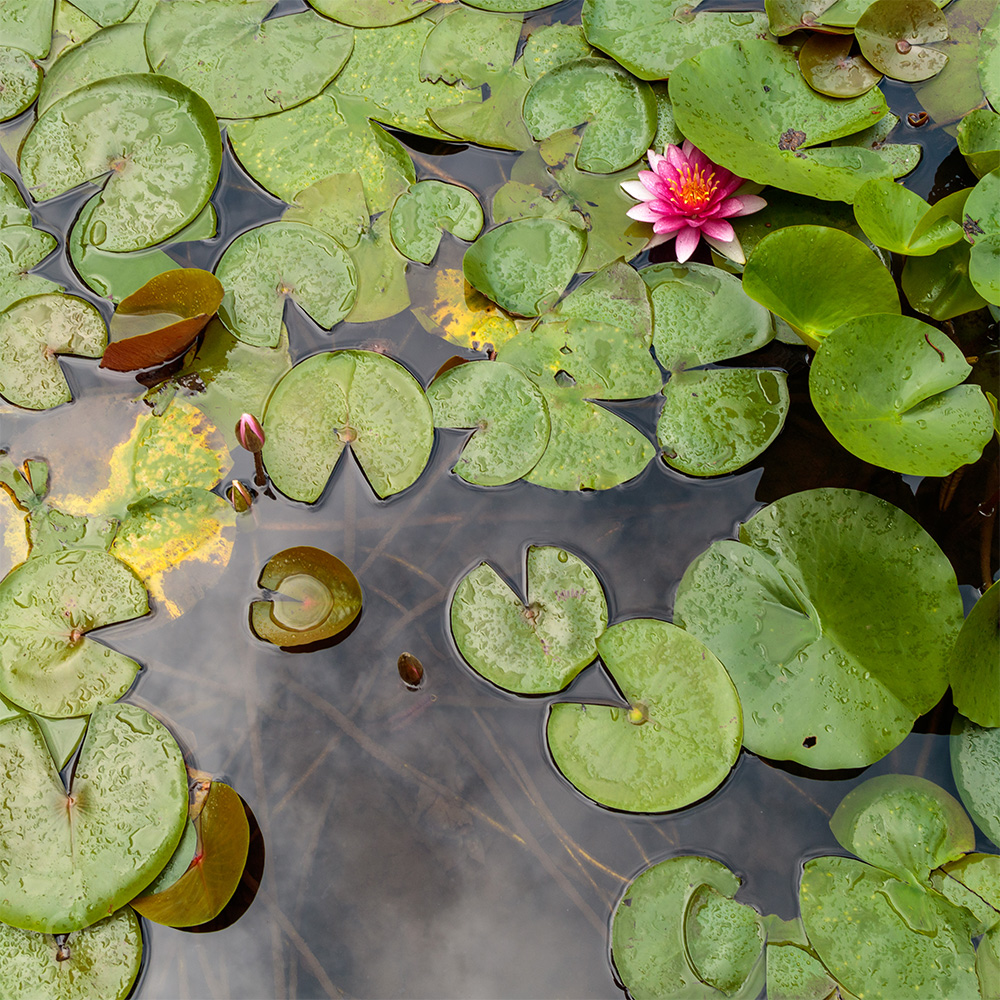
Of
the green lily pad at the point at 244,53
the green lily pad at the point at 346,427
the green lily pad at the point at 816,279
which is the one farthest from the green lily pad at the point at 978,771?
the green lily pad at the point at 244,53

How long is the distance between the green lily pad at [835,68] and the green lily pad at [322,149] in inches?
63.8

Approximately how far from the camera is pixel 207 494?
251 centimetres

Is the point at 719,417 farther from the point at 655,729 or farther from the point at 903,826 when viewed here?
the point at 903,826

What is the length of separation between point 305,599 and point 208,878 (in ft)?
2.81

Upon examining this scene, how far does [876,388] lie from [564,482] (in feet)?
3.37

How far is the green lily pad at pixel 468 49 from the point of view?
298cm

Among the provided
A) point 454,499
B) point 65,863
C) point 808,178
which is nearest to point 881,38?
point 808,178

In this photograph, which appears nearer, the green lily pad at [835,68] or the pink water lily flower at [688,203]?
the pink water lily flower at [688,203]

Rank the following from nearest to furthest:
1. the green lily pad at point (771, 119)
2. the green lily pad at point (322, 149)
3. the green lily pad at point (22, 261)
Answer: the green lily pad at point (771, 119) < the green lily pad at point (22, 261) < the green lily pad at point (322, 149)

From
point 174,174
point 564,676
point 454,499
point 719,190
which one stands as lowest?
point 564,676

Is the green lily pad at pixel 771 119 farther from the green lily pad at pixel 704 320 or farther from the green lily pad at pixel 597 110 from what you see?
the green lily pad at pixel 704 320

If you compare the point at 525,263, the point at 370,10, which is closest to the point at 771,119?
the point at 525,263

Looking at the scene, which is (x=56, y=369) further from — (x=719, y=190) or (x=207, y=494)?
(x=719, y=190)

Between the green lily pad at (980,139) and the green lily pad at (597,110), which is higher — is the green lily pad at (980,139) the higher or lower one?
the higher one
